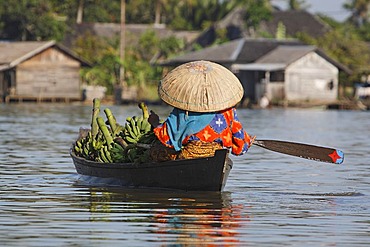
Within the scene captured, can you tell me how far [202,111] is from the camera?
11750mm

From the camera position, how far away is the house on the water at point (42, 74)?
55938mm

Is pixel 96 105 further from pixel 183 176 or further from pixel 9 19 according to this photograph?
pixel 9 19

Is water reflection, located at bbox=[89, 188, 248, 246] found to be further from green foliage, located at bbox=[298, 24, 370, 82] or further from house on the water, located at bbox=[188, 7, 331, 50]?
house on the water, located at bbox=[188, 7, 331, 50]

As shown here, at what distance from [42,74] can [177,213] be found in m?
46.9

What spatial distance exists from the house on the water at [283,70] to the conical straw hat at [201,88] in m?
41.4

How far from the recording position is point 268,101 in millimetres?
52469

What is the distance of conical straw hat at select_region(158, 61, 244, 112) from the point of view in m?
11.8

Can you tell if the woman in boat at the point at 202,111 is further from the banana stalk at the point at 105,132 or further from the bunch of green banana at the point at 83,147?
the bunch of green banana at the point at 83,147

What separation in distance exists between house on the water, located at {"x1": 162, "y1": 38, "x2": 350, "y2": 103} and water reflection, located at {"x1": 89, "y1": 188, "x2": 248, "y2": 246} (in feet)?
136

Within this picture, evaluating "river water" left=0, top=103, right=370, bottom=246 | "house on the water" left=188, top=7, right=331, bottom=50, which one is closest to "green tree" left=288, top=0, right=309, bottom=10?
"house on the water" left=188, top=7, right=331, bottom=50

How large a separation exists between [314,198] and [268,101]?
40.1 m

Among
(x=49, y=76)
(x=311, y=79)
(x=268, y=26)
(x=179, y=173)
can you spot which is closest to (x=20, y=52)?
(x=49, y=76)

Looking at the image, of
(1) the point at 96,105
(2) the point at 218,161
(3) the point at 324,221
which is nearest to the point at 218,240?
(3) the point at 324,221

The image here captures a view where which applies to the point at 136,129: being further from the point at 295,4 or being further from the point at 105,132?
the point at 295,4
